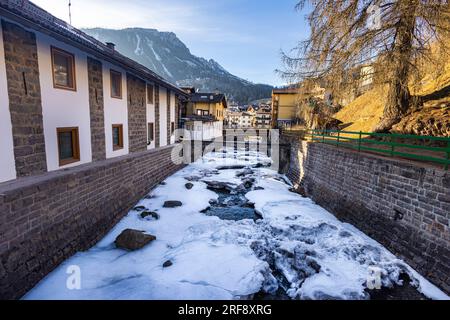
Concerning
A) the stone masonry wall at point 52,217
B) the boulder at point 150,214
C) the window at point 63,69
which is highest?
the window at point 63,69

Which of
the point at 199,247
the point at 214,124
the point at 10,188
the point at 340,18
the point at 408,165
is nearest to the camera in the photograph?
the point at 10,188

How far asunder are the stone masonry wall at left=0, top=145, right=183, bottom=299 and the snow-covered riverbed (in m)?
0.42

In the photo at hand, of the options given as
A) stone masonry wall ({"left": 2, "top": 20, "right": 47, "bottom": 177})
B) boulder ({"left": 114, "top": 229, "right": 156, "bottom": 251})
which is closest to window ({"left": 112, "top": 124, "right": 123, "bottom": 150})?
stone masonry wall ({"left": 2, "top": 20, "right": 47, "bottom": 177})

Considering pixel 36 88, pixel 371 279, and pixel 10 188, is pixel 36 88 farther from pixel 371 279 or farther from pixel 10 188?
pixel 371 279

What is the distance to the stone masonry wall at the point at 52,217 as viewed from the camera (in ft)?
15.2

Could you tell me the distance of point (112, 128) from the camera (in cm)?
1009

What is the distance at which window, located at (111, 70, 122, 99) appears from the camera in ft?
32.9

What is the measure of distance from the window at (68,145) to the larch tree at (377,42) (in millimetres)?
9471

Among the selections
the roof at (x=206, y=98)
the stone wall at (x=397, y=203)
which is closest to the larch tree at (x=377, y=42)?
the stone wall at (x=397, y=203)

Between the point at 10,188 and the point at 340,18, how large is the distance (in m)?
12.7

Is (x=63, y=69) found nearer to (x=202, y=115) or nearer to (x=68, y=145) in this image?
(x=68, y=145)

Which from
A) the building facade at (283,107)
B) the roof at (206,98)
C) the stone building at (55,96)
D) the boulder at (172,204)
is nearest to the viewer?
the stone building at (55,96)

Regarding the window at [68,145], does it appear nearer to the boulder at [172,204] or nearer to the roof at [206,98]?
the boulder at [172,204]

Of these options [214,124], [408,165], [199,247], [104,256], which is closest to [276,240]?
[199,247]
